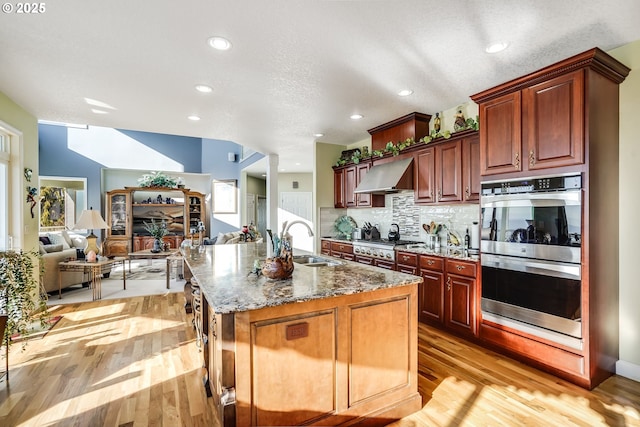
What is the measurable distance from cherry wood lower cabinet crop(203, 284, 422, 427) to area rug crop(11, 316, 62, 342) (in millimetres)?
2518

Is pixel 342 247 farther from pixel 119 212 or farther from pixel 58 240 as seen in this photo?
pixel 119 212

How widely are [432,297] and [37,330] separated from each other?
4.38 m

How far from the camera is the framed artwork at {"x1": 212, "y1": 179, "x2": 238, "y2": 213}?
30.6 feet

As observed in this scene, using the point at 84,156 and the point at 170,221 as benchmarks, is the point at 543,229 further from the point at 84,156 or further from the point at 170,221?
the point at 84,156

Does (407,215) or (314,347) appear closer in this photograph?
(314,347)

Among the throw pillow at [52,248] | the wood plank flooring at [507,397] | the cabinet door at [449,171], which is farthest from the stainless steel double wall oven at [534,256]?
the throw pillow at [52,248]

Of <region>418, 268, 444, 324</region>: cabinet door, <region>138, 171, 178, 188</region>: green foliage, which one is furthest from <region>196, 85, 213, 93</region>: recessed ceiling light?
<region>138, 171, 178, 188</region>: green foliage

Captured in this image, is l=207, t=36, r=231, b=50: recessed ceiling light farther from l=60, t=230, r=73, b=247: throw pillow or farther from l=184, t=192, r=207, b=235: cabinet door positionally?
l=184, t=192, r=207, b=235: cabinet door

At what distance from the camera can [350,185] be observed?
5.24 metres

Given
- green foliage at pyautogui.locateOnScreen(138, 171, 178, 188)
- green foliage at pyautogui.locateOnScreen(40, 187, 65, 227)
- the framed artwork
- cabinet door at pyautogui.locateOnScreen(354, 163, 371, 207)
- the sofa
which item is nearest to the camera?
the sofa

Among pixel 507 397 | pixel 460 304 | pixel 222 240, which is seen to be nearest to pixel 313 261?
pixel 460 304

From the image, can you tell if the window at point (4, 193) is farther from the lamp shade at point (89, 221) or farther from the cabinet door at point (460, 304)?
the cabinet door at point (460, 304)

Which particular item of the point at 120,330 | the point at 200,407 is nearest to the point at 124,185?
the point at 120,330

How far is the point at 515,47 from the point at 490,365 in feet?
8.55
